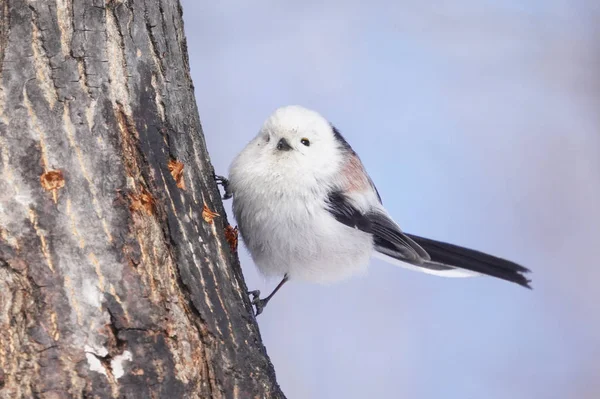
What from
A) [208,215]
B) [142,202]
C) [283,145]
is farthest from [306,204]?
[142,202]

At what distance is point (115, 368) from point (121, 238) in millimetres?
272

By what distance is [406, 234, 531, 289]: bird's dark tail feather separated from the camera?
2545 millimetres

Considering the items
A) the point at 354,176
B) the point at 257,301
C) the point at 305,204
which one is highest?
the point at 354,176

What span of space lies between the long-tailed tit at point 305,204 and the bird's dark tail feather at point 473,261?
12 cm

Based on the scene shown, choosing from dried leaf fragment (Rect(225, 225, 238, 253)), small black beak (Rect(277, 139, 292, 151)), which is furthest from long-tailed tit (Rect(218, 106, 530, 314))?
dried leaf fragment (Rect(225, 225, 238, 253))

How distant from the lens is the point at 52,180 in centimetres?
139

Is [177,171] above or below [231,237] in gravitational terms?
above

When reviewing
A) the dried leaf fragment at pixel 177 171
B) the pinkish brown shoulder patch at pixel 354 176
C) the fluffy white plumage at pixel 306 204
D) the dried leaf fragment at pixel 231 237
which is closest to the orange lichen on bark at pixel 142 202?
the dried leaf fragment at pixel 177 171

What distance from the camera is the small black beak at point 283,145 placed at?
7.29 ft

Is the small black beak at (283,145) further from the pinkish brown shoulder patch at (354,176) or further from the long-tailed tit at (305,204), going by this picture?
Answer: the pinkish brown shoulder patch at (354,176)

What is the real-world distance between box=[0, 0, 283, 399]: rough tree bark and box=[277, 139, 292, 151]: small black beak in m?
0.58

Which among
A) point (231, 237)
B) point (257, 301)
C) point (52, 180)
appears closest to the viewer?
point (52, 180)

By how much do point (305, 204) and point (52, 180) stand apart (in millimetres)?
953

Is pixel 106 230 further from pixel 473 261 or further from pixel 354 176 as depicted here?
pixel 473 261
